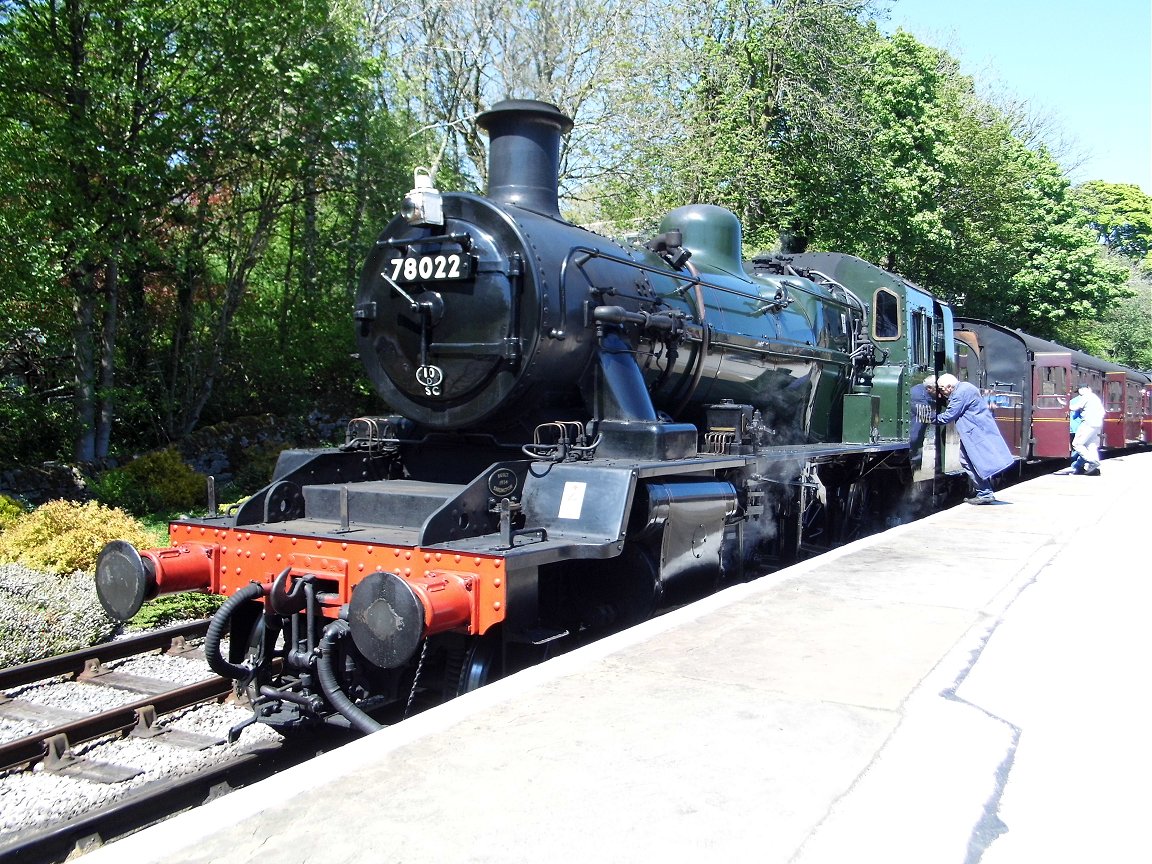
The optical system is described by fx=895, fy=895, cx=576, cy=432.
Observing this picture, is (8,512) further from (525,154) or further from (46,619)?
(525,154)

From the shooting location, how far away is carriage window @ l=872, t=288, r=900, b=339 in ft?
33.0

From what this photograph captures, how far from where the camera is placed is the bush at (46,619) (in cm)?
597

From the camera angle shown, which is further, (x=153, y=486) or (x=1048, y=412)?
(x=1048, y=412)

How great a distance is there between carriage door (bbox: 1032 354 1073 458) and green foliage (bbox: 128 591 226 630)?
16143mm

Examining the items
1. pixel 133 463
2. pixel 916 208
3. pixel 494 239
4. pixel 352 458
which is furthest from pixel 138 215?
pixel 916 208

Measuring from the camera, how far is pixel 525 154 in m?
5.93

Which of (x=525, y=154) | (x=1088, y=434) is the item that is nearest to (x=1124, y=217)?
(x=1088, y=434)

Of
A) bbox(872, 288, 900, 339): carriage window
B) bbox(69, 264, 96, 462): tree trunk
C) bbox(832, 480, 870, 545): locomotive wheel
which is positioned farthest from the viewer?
bbox(69, 264, 96, 462): tree trunk

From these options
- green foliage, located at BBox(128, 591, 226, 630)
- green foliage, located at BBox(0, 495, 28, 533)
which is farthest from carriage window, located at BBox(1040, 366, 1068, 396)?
green foliage, located at BBox(0, 495, 28, 533)

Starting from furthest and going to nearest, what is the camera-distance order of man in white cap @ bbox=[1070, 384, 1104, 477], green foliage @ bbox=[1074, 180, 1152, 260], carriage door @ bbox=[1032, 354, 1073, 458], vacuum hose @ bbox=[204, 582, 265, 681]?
green foliage @ bbox=[1074, 180, 1152, 260] → carriage door @ bbox=[1032, 354, 1073, 458] → man in white cap @ bbox=[1070, 384, 1104, 477] → vacuum hose @ bbox=[204, 582, 265, 681]

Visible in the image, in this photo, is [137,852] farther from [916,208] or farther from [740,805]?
[916,208]

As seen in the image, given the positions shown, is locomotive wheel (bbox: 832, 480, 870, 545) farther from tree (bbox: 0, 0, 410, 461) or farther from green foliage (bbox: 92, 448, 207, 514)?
tree (bbox: 0, 0, 410, 461)

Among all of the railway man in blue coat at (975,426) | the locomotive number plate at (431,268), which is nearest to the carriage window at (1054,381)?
the railway man in blue coat at (975,426)

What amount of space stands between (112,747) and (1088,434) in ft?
52.8
